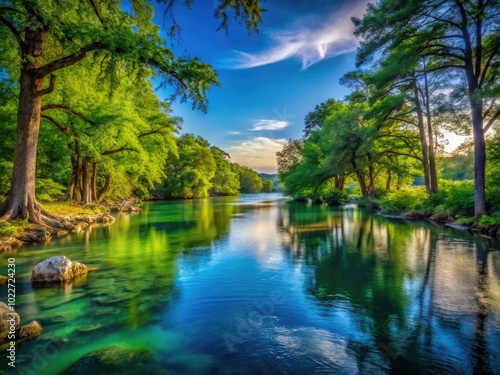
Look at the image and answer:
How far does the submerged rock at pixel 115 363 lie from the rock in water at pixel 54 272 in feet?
13.0

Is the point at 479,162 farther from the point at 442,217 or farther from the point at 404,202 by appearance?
the point at 404,202

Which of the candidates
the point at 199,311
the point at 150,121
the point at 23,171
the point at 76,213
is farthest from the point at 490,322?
the point at 150,121

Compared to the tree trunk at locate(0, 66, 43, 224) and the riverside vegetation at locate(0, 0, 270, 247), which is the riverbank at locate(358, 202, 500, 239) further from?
the tree trunk at locate(0, 66, 43, 224)

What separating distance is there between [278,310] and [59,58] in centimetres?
1361

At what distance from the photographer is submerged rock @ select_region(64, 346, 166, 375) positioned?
3814mm

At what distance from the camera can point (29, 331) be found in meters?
4.68

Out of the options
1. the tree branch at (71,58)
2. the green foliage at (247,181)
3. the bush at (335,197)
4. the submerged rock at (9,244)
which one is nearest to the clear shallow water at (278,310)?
the submerged rock at (9,244)

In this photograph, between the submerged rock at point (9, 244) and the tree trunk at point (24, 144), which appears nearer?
the submerged rock at point (9, 244)

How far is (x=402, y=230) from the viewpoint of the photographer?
Answer: 1555 cm

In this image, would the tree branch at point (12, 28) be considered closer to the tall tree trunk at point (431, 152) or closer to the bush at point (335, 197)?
the tall tree trunk at point (431, 152)

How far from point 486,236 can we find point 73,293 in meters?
15.1

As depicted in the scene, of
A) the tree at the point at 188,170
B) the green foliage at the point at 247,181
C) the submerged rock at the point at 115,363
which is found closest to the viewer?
the submerged rock at the point at 115,363

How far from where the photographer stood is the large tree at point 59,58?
1101 centimetres

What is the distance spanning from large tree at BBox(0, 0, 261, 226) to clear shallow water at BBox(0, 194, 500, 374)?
3.68 m
